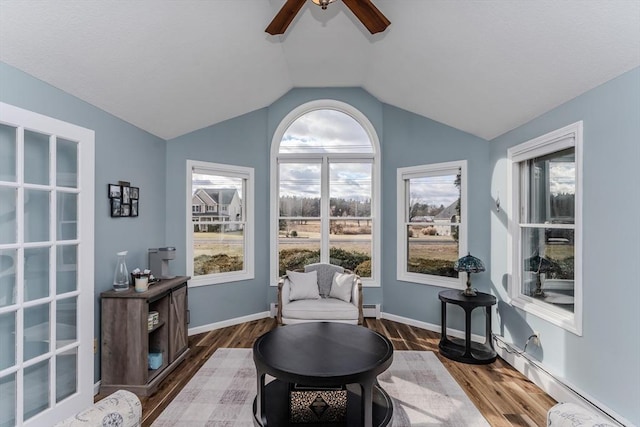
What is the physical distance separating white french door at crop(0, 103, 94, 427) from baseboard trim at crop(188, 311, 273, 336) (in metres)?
1.74

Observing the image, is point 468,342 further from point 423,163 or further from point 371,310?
point 423,163

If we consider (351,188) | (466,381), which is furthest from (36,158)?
(466,381)

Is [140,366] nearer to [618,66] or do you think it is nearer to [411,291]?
[411,291]

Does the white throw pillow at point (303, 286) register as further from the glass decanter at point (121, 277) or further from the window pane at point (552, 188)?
the window pane at point (552, 188)

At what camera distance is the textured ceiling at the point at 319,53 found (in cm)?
205

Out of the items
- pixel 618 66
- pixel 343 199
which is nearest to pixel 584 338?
pixel 618 66

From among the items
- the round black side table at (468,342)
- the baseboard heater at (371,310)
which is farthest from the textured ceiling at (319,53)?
the baseboard heater at (371,310)

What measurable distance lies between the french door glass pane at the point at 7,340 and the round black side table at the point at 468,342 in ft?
12.1

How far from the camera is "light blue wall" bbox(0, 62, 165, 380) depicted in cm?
228

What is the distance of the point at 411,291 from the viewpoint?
15.3 ft

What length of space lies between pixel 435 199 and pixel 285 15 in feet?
10.5

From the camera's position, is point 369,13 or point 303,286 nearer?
point 369,13

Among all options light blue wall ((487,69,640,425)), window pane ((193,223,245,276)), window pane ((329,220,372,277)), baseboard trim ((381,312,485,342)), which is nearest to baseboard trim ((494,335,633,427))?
light blue wall ((487,69,640,425))

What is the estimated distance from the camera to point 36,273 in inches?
88.4
